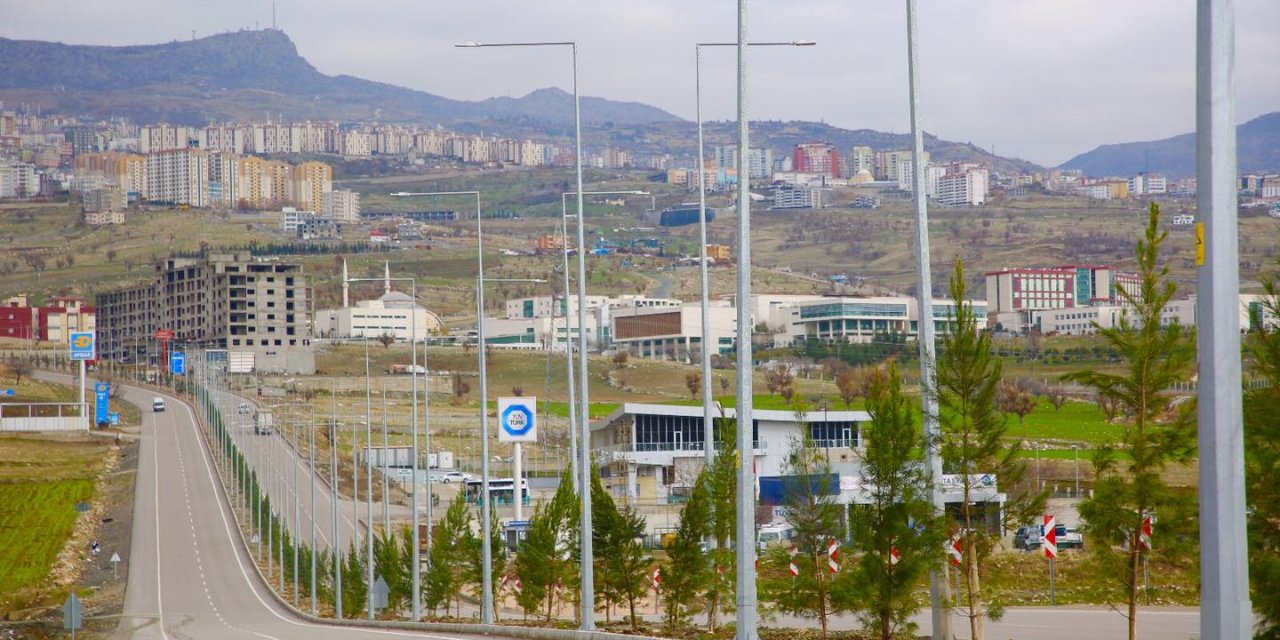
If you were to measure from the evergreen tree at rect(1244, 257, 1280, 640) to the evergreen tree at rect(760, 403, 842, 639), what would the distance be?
9.52 meters

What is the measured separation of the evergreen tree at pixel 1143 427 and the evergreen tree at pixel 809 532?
17.0 feet

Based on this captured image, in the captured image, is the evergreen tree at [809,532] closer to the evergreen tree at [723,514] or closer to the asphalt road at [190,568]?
the evergreen tree at [723,514]

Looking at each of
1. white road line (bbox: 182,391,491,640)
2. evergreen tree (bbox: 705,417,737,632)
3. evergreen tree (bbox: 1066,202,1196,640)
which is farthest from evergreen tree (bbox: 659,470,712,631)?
evergreen tree (bbox: 1066,202,1196,640)

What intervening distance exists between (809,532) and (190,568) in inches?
2539

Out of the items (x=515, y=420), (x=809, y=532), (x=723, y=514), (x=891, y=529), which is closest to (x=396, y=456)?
(x=515, y=420)

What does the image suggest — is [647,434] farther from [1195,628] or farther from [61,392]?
[61,392]

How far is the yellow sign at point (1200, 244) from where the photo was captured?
11195 mm

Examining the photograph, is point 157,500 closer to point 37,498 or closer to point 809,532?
point 37,498

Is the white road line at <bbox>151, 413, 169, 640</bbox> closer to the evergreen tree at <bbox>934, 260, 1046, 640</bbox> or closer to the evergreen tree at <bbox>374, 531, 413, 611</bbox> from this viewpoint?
the evergreen tree at <bbox>374, 531, 413, 611</bbox>

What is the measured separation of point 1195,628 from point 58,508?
87.3 m

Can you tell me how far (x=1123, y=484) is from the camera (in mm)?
27688

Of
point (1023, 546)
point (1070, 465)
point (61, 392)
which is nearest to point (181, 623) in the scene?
point (1023, 546)

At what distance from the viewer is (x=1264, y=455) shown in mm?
22219

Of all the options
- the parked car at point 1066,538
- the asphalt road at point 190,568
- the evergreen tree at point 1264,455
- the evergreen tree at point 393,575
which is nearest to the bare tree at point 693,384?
the asphalt road at point 190,568
